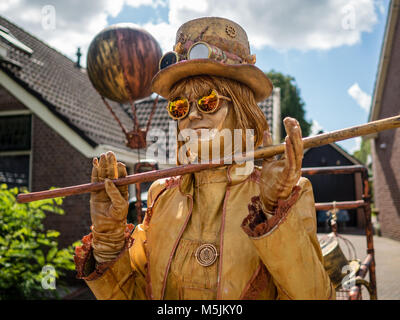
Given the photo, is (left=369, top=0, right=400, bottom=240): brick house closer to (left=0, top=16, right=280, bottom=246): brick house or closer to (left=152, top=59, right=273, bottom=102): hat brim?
(left=0, top=16, right=280, bottom=246): brick house

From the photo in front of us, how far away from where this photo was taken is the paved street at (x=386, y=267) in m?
7.68

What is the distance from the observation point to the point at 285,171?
4.25 feet

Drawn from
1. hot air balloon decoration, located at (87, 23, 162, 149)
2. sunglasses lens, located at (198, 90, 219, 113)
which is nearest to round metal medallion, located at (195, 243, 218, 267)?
sunglasses lens, located at (198, 90, 219, 113)

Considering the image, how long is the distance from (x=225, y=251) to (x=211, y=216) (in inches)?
9.2

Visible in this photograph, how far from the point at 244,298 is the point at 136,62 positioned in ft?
11.7

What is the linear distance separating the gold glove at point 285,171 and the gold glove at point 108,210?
2.30 feet

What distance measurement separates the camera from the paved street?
7676mm

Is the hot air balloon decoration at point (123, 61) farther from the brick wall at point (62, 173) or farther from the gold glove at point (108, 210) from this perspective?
the brick wall at point (62, 173)

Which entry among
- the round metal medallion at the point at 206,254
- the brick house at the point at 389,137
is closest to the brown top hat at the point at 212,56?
the round metal medallion at the point at 206,254

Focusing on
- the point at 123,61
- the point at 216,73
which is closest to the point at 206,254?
the point at 216,73

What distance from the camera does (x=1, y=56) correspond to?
750cm

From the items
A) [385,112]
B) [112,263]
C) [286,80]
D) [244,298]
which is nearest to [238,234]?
[244,298]

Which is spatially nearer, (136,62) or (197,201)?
(197,201)
